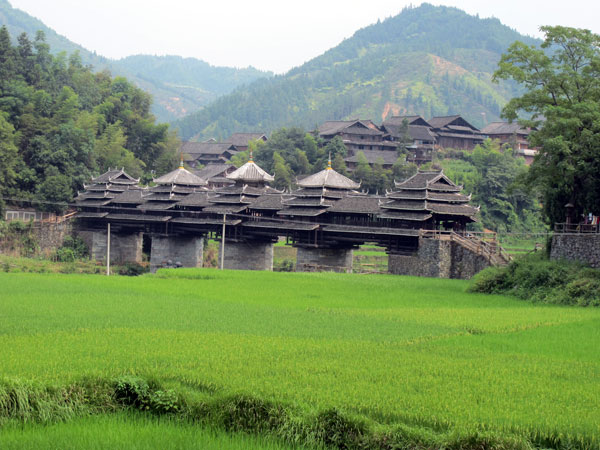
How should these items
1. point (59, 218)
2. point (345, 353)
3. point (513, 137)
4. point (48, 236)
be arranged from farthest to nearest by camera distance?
1. point (513, 137)
2. point (59, 218)
3. point (48, 236)
4. point (345, 353)

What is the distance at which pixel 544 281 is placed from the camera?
90.3ft

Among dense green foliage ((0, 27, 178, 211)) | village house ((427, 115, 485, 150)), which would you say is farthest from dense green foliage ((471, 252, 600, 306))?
village house ((427, 115, 485, 150))

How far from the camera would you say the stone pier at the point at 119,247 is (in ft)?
181

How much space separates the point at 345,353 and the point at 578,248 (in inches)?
687

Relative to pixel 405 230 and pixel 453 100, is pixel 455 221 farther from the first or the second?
pixel 453 100

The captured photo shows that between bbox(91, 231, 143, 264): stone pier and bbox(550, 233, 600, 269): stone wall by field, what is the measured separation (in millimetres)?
32868

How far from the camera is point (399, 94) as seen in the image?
140 m

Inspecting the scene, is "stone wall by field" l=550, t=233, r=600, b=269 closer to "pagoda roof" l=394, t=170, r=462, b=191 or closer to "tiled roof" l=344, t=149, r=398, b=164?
"pagoda roof" l=394, t=170, r=462, b=191

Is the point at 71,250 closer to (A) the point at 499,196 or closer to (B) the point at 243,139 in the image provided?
(A) the point at 499,196

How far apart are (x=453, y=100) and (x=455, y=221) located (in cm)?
10492

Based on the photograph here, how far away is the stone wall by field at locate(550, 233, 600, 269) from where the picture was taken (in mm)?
28094

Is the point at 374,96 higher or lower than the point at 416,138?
higher

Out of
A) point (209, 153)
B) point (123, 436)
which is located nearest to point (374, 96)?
point (209, 153)

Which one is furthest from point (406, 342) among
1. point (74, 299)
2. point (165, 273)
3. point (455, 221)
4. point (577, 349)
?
point (455, 221)
